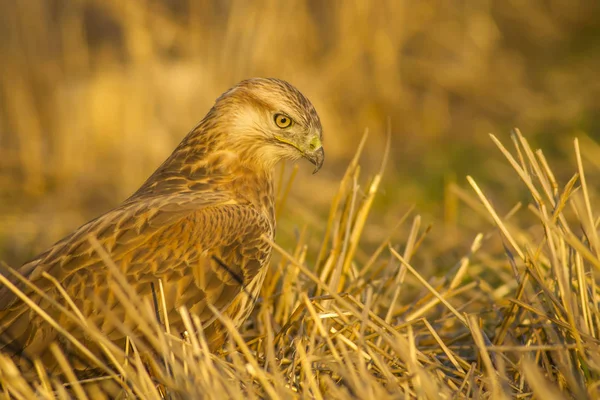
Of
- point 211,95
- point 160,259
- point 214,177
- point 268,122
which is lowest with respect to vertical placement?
point 211,95

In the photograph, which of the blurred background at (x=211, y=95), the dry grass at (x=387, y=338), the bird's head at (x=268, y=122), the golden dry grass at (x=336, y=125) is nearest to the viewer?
the dry grass at (x=387, y=338)

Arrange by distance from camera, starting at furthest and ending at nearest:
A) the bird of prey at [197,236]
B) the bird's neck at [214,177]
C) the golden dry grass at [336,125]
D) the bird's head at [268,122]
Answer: the golden dry grass at [336,125] < the bird's head at [268,122] < the bird's neck at [214,177] < the bird of prey at [197,236]

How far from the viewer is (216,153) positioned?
3.78 meters

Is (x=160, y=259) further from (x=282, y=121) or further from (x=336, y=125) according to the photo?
(x=336, y=125)

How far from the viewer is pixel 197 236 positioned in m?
3.27

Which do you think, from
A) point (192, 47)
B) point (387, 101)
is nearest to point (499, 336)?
point (192, 47)

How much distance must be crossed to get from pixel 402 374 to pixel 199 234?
0.91m

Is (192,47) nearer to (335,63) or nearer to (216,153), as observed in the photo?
(335,63)

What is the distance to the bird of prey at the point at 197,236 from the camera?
3139mm

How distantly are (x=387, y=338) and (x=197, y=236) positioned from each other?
0.99m

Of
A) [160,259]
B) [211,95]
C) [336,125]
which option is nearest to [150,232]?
[160,259]

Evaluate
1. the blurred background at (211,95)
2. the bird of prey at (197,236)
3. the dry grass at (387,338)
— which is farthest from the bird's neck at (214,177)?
the blurred background at (211,95)

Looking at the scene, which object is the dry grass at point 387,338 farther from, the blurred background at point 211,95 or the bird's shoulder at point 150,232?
the blurred background at point 211,95

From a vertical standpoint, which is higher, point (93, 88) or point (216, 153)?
point (216, 153)
